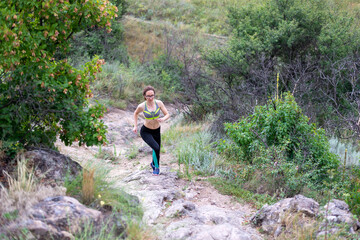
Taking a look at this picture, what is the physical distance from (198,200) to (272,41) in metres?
8.15

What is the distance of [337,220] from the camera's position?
4.21m

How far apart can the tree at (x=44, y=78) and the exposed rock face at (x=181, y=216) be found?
1.32 m

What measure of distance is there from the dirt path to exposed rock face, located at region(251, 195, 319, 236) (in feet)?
0.56

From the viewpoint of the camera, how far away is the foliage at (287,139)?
632 centimetres

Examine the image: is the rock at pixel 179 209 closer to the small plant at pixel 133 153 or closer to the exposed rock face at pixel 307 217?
the exposed rock face at pixel 307 217

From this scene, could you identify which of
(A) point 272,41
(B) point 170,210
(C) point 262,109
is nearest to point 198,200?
(B) point 170,210

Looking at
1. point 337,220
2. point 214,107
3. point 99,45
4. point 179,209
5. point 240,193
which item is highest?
point 99,45

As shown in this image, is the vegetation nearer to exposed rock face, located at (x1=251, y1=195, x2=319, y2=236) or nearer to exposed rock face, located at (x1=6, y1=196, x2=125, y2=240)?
exposed rock face, located at (x1=6, y1=196, x2=125, y2=240)

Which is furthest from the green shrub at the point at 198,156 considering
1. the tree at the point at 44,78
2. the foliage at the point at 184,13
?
the foliage at the point at 184,13

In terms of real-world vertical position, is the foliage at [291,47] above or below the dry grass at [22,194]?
above

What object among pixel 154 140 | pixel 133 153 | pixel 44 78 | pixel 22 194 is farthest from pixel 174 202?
pixel 133 153

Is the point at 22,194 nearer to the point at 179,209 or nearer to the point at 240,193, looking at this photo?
the point at 179,209

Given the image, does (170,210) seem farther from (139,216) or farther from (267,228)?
(267,228)

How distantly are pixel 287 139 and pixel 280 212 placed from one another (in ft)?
7.55
